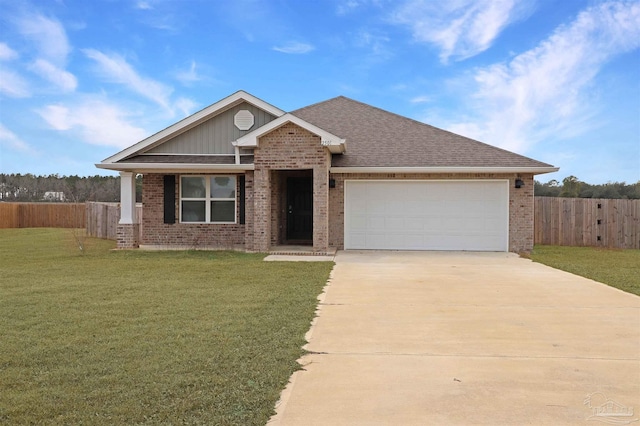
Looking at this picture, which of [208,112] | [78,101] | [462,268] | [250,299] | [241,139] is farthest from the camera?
[78,101]

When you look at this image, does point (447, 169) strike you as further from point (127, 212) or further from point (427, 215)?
point (127, 212)

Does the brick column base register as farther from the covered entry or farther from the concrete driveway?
the concrete driveway

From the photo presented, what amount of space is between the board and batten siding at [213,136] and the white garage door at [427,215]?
367cm

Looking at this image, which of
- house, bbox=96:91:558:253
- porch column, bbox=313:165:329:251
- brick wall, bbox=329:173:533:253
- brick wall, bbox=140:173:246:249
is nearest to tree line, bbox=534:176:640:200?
brick wall, bbox=329:173:533:253

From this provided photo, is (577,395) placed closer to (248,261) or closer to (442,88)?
(248,261)

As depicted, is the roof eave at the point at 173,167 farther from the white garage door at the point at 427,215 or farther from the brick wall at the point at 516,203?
the white garage door at the point at 427,215

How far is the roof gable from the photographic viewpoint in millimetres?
14805

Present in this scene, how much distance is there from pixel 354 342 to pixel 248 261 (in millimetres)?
7141

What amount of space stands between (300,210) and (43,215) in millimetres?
23021

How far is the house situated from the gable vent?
31 millimetres

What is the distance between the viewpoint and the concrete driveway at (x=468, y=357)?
3.59 metres

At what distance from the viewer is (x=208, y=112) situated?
14844 mm

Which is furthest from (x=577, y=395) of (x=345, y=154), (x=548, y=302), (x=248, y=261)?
(x=345, y=154)

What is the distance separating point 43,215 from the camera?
32.0 metres
